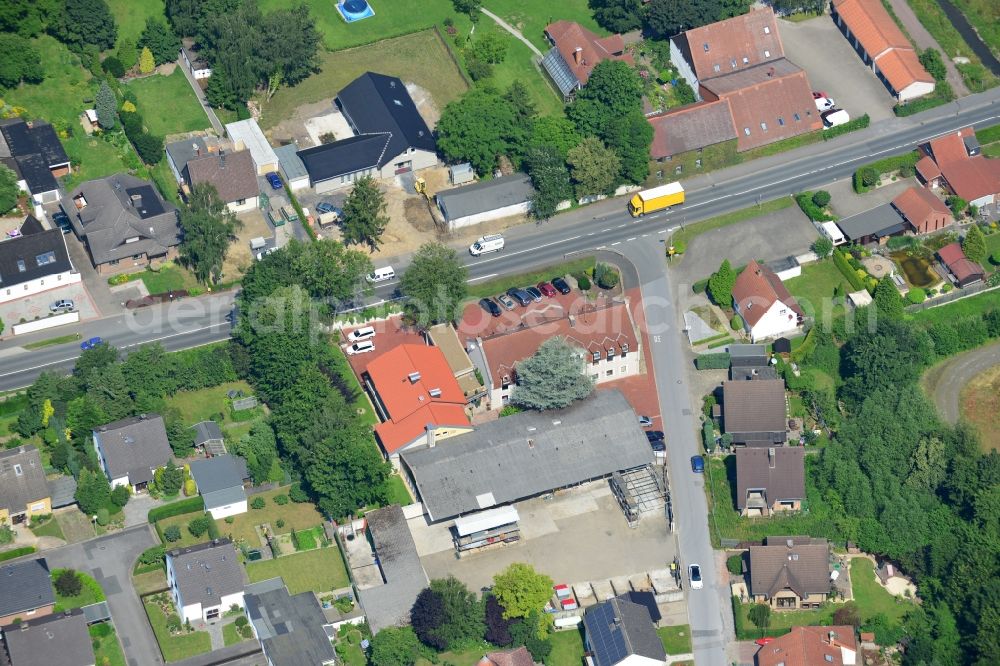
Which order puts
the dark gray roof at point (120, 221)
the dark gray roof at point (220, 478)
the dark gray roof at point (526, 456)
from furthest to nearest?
1. the dark gray roof at point (120, 221)
2. the dark gray roof at point (526, 456)
3. the dark gray roof at point (220, 478)

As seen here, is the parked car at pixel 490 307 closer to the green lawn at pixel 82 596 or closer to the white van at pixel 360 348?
the white van at pixel 360 348

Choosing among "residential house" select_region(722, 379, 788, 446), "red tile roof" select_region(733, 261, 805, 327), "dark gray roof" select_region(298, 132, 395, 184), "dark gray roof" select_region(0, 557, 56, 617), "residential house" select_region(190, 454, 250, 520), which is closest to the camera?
"dark gray roof" select_region(0, 557, 56, 617)

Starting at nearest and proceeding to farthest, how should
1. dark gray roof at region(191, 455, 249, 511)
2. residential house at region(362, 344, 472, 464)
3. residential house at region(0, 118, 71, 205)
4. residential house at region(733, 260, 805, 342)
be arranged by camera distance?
dark gray roof at region(191, 455, 249, 511) < residential house at region(362, 344, 472, 464) < residential house at region(733, 260, 805, 342) < residential house at region(0, 118, 71, 205)

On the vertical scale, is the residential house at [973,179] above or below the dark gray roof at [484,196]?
below

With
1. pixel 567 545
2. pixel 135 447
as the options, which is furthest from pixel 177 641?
pixel 567 545

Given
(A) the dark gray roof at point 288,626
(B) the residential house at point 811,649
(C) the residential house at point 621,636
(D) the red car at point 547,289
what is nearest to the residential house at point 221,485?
(A) the dark gray roof at point 288,626

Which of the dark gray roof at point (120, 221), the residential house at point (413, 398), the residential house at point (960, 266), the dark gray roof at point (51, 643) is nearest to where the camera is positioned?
the dark gray roof at point (51, 643)

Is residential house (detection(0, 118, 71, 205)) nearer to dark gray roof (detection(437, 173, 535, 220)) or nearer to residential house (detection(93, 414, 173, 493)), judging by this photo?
residential house (detection(93, 414, 173, 493))

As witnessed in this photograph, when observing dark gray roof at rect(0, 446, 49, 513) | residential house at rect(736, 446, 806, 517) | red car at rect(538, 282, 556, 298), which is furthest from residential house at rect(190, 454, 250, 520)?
residential house at rect(736, 446, 806, 517)
